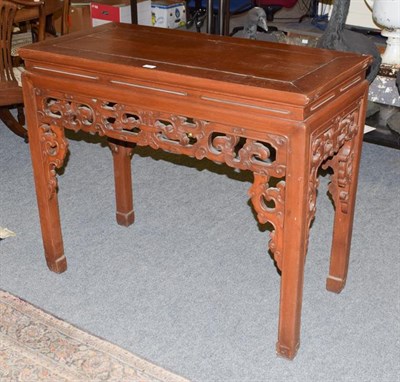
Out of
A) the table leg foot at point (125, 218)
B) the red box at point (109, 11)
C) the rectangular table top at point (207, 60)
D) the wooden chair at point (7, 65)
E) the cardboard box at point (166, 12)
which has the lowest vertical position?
the table leg foot at point (125, 218)

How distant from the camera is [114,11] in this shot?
4.43m

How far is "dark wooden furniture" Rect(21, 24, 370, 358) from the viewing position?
1499mm

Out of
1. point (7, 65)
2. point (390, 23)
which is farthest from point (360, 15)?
point (7, 65)

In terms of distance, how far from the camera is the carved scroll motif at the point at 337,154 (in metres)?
1.55

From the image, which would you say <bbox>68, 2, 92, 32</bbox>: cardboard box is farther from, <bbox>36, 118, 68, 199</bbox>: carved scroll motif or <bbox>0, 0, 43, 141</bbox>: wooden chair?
<bbox>36, 118, 68, 199</bbox>: carved scroll motif

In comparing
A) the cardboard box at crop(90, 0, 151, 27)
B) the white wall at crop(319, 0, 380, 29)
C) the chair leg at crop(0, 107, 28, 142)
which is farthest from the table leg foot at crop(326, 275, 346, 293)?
the cardboard box at crop(90, 0, 151, 27)

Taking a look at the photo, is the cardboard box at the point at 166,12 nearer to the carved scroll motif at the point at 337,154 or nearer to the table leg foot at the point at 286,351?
the carved scroll motif at the point at 337,154

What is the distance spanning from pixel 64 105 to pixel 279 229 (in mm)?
660

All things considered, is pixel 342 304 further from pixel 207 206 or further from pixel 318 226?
pixel 207 206

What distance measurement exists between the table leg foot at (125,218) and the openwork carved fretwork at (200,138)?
620mm

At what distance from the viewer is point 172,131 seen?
1647 millimetres

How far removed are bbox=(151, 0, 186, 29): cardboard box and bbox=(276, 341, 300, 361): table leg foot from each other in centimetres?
334

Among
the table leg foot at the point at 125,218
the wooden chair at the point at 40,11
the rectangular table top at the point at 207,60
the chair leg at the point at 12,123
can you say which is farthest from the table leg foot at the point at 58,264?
the chair leg at the point at 12,123

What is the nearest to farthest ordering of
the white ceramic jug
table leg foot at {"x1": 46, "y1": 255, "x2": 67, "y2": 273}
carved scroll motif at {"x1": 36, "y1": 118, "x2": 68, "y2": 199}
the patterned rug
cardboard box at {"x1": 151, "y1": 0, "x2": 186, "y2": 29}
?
the patterned rug → carved scroll motif at {"x1": 36, "y1": 118, "x2": 68, "y2": 199} → table leg foot at {"x1": 46, "y1": 255, "x2": 67, "y2": 273} → the white ceramic jug → cardboard box at {"x1": 151, "y1": 0, "x2": 186, "y2": 29}
